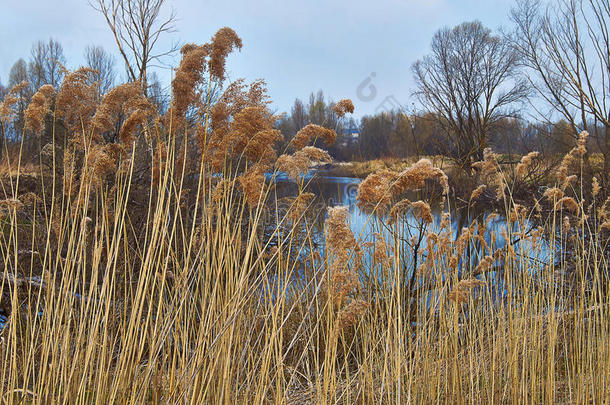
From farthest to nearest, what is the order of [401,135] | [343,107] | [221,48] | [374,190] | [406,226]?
[401,135], [406,226], [343,107], [221,48], [374,190]

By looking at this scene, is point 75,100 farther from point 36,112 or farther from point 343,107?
point 343,107

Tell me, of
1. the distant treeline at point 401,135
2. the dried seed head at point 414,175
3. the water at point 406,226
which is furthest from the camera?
the distant treeline at point 401,135

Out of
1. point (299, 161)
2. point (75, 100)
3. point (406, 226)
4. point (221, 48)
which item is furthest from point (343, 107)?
point (406, 226)

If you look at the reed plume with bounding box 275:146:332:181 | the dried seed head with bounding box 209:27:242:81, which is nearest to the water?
the reed plume with bounding box 275:146:332:181

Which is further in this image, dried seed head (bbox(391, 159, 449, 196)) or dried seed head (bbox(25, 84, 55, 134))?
dried seed head (bbox(25, 84, 55, 134))

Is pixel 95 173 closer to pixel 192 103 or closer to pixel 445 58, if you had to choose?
pixel 192 103

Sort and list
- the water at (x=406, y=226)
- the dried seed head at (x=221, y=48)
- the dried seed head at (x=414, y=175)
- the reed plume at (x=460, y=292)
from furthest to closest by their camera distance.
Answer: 1. the water at (x=406, y=226)
2. the reed plume at (x=460, y=292)
3. the dried seed head at (x=221, y=48)
4. the dried seed head at (x=414, y=175)

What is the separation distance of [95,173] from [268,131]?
0.63m

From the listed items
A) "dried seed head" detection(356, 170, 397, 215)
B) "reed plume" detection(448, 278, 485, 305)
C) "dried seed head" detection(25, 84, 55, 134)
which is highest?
"dried seed head" detection(25, 84, 55, 134)

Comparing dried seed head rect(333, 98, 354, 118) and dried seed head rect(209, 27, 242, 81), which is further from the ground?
dried seed head rect(209, 27, 242, 81)

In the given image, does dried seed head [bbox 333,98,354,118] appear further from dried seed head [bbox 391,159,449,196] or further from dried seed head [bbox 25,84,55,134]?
dried seed head [bbox 25,84,55,134]

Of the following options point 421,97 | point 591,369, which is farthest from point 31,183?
point 421,97

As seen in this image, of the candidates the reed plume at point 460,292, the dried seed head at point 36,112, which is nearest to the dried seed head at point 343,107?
the reed plume at point 460,292

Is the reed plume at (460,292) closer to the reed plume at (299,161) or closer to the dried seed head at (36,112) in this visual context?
the reed plume at (299,161)
